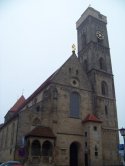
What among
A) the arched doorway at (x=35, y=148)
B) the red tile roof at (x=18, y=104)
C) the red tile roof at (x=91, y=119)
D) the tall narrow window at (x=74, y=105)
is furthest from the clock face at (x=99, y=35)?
the red tile roof at (x=18, y=104)

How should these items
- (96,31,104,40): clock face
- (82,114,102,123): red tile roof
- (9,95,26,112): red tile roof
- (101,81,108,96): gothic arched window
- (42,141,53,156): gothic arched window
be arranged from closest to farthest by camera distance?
(42,141,53,156): gothic arched window → (82,114,102,123): red tile roof → (101,81,108,96): gothic arched window → (96,31,104,40): clock face → (9,95,26,112): red tile roof

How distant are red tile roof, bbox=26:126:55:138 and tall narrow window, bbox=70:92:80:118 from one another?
491 centimetres

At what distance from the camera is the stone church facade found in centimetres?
2858

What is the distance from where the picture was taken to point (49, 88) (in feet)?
106

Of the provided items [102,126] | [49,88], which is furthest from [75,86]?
[102,126]

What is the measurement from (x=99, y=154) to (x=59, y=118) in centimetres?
743

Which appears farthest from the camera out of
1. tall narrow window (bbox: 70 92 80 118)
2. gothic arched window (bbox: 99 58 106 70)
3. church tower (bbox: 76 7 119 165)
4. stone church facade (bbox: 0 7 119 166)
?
gothic arched window (bbox: 99 58 106 70)

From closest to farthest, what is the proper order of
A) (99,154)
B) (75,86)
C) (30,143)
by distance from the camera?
1. (30,143)
2. (99,154)
3. (75,86)

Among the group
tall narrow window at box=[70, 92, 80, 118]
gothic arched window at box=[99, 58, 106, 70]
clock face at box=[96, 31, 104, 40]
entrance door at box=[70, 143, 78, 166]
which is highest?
clock face at box=[96, 31, 104, 40]

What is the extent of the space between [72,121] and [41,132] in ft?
18.5

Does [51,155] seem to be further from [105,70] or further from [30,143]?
[105,70]

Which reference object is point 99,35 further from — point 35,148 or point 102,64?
point 35,148

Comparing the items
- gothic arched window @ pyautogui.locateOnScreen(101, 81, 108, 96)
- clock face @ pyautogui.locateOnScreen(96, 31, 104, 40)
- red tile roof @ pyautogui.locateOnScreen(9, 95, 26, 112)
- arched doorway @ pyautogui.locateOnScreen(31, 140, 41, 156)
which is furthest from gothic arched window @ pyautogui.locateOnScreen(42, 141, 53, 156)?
red tile roof @ pyautogui.locateOnScreen(9, 95, 26, 112)

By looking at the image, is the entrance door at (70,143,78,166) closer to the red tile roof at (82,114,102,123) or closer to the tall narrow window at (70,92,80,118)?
the red tile roof at (82,114,102,123)
